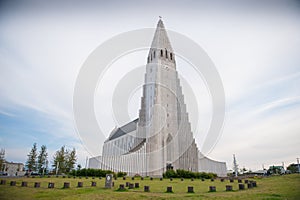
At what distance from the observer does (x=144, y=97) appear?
156 ft

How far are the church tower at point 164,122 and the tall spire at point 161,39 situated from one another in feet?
3.31

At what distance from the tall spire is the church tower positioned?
101 cm

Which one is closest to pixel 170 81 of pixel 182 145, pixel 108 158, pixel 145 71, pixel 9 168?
pixel 145 71

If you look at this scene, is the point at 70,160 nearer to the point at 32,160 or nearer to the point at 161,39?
the point at 32,160

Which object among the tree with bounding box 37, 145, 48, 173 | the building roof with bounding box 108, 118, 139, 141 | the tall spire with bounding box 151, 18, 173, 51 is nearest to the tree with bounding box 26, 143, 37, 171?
the tree with bounding box 37, 145, 48, 173

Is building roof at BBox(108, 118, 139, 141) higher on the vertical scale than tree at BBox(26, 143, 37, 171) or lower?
higher

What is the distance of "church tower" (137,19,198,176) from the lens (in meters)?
40.3

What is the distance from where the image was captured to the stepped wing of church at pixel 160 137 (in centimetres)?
3784

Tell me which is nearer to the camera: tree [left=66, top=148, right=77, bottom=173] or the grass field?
the grass field

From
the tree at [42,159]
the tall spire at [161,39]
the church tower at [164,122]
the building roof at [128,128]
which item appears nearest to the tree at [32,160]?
the tree at [42,159]

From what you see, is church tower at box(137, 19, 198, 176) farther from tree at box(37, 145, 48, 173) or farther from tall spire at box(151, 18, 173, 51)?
tree at box(37, 145, 48, 173)

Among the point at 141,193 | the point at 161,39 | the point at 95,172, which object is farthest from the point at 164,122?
the point at 141,193

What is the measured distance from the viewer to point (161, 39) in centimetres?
5216

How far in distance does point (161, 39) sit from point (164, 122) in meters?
22.4
